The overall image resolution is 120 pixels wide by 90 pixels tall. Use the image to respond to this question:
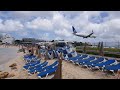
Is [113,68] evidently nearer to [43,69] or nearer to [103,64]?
[103,64]

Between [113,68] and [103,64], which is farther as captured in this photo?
[103,64]

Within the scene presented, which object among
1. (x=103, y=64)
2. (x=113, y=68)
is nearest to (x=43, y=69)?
(x=103, y=64)

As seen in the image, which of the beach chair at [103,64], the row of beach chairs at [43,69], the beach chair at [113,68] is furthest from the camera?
the beach chair at [103,64]

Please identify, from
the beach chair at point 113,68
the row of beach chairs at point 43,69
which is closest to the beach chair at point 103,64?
the beach chair at point 113,68

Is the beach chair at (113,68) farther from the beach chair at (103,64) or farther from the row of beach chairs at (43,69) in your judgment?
the row of beach chairs at (43,69)

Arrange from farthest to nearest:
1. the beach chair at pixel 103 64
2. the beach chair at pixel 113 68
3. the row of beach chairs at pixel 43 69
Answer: the beach chair at pixel 103 64 → the row of beach chairs at pixel 43 69 → the beach chair at pixel 113 68

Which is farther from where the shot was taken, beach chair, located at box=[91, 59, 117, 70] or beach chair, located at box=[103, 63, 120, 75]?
beach chair, located at box=[91, 59, 117, 70]

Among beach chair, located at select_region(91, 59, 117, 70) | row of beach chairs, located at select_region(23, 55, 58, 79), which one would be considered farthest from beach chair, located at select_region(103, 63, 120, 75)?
row of beach chairs, located at select_region(23, 55, 58, 79)

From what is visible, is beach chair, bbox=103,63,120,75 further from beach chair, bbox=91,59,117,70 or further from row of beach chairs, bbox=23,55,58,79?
row of beach chairs, bbox=23,55,58,79

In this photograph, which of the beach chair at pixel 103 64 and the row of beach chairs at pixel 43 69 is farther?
the beach chair at pixel 103 64
